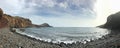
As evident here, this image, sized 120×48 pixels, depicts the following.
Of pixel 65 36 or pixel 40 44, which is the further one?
pixel 65 36

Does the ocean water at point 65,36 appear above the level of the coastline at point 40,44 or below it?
below

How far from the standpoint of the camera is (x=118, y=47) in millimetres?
23609

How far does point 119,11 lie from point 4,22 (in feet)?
283

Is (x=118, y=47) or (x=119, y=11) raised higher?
(x=119, y=11)

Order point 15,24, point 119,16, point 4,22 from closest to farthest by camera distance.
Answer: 1. point 4,22
2. point 119,16
3. point 15,24

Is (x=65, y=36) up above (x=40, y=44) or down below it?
below

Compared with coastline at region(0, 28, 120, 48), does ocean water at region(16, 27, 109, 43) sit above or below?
below

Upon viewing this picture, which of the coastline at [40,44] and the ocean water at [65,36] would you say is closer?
the coastline at [40,44]

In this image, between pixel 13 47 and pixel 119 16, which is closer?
pixel 13 47

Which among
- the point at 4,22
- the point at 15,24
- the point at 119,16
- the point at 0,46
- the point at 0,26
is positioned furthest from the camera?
the point at 15,24

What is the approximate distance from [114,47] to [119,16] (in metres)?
108

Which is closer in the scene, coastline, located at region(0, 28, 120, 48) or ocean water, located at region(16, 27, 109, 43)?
coastline, located at region(0, 28, 120, 48)

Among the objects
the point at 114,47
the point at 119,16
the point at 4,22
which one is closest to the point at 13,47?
the point at 114,47

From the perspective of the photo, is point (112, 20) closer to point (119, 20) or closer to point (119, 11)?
point (119, 11)
